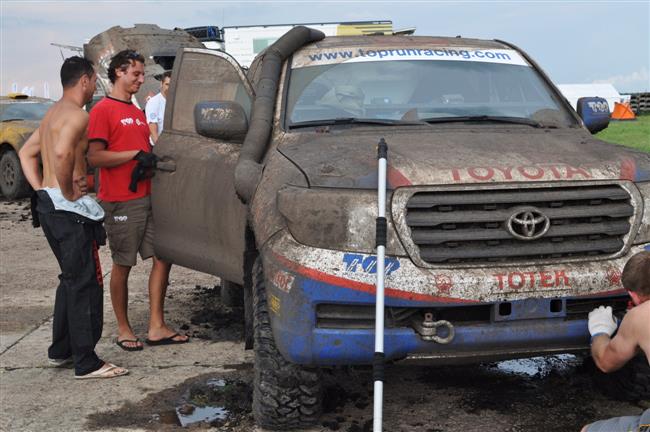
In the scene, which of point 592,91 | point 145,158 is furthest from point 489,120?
point 592,91

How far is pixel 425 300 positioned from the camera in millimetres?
4359

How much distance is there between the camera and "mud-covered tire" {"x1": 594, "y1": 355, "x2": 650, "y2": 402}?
525 cm

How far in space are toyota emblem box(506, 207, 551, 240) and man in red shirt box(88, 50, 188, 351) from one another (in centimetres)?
302

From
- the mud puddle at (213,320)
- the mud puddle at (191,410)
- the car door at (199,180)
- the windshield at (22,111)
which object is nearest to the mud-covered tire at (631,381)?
the mud puddle at (191,410)

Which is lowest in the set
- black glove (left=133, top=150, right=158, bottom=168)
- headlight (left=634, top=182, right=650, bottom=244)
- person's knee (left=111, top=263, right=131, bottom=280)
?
person's knee (left=111, top=263, right=131, bottom=280)

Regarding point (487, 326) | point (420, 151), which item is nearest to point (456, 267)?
point (487, 326)

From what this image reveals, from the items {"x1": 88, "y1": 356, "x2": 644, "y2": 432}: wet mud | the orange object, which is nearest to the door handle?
{"x1": 88, "y1": 356, "x2": 644, "y2": 432}: wet mud

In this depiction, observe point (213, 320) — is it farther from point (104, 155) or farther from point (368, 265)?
point (368, 265)

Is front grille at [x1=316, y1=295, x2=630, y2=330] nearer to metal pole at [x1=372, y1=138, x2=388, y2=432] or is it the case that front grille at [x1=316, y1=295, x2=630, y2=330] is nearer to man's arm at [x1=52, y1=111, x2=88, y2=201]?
metal pole at [x1=372, y1=138, x2=388, y2=432]

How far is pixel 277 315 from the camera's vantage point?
4555mm

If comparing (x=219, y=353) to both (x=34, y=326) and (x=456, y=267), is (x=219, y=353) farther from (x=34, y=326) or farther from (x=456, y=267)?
(x=456, y=267)

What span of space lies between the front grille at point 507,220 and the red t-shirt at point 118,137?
2927 mm

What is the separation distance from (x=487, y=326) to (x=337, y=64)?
7.22 feet

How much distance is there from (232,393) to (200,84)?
232 cm
